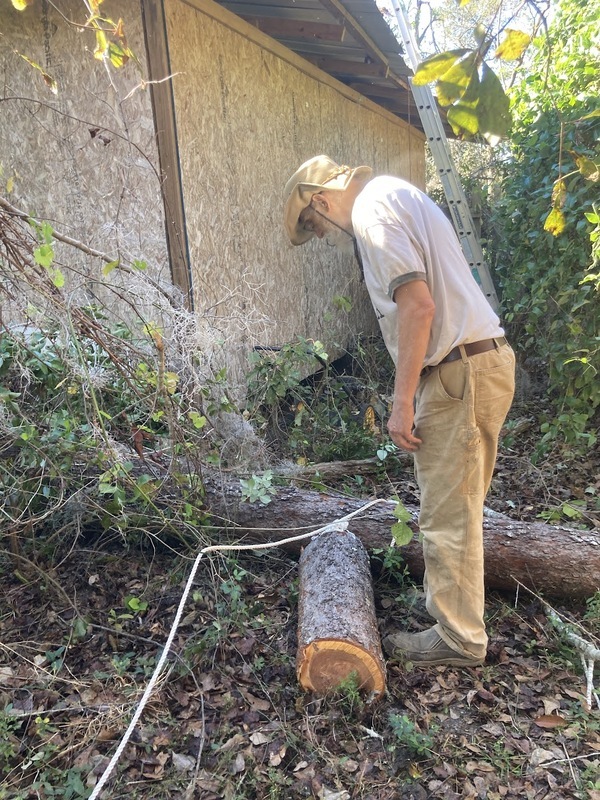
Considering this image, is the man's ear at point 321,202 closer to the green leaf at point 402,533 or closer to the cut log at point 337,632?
the green leaf at point 402,533

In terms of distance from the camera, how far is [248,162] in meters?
4.72

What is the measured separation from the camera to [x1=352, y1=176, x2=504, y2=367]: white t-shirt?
2.10 meters

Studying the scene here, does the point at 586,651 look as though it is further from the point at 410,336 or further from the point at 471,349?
the point at 410,336

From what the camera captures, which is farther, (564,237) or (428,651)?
(564,237)

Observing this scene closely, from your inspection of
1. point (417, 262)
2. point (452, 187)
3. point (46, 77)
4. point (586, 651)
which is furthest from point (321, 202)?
point (452, 187)

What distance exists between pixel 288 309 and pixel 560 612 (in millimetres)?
3580

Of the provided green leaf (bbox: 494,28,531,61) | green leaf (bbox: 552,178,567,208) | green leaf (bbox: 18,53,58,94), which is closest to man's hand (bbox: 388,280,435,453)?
green leaf (bbox: 552,178,567,208)

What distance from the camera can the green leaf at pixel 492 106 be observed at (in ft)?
3.21

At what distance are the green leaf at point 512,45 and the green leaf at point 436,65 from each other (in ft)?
0.42

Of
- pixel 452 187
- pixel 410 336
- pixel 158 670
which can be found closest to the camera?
pixel 158 670

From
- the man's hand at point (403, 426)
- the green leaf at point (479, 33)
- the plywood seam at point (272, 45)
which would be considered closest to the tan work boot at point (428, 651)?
the man's hand at point (403, 426)

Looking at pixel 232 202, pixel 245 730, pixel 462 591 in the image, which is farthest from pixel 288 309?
pixel 245 730

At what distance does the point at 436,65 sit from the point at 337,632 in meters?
2.05

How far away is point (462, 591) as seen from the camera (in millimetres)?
2461
